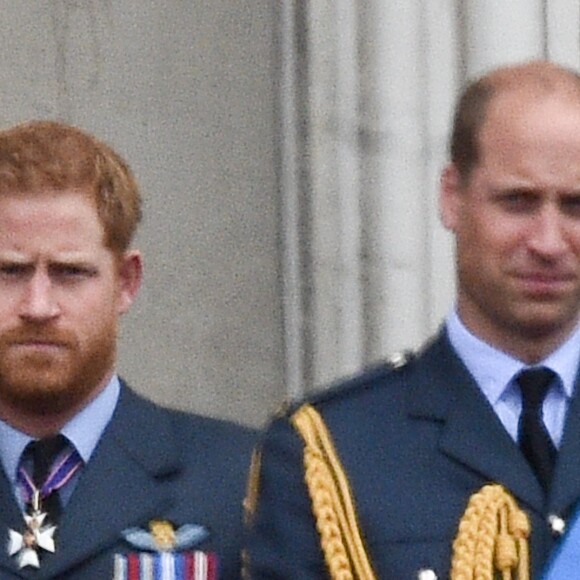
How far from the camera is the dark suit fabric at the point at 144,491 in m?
3.74

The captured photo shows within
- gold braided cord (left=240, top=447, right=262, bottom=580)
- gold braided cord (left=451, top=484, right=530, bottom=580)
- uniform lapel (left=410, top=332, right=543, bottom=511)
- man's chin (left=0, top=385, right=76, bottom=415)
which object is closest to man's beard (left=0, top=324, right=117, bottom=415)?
man's chin (left=0, top=385, right=76, bottom=415)

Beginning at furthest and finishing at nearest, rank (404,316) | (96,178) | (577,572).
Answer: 1. (404,316)
2. (96,178)
3. (577,572)

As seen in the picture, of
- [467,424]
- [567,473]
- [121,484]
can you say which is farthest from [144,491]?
[567,473]

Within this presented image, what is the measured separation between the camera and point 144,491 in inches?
150

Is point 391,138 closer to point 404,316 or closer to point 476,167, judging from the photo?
point 404,316

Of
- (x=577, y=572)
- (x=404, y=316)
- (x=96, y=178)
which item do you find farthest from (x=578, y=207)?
(x=404, y=316)

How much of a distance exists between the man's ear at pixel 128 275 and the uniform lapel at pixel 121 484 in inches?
5.3

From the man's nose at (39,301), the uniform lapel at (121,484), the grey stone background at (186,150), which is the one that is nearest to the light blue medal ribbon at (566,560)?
the uniform lapel at (121,484)

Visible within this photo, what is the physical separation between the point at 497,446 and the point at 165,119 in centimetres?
180

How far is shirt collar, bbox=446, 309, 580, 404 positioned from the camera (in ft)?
11.4

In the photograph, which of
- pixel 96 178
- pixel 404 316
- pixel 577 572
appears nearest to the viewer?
pixel 577 572

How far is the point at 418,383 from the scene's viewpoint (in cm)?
359

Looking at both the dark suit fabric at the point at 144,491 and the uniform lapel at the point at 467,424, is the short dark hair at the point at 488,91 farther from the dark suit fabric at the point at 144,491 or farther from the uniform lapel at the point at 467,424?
the dark suit fabric at the point at 144,491

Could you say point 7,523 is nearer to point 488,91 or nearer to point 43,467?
point 43,467
